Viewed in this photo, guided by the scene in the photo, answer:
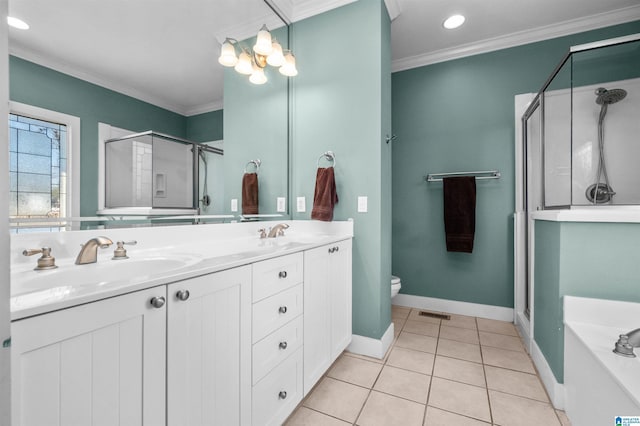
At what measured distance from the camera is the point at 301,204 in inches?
85.0

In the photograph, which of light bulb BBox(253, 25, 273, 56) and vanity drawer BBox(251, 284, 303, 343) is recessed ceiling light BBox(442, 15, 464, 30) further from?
vanity drawer BBox(251, 284, 303, 343)

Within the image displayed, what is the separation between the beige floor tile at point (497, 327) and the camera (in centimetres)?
230

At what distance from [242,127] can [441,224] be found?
2.04 meters

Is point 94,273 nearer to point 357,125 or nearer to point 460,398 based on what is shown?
point 357,125

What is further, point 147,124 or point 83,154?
point 147,124

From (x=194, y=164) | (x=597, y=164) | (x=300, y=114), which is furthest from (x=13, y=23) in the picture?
(x=597, y=164)

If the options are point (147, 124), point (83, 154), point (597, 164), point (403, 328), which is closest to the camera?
point (83, 154)

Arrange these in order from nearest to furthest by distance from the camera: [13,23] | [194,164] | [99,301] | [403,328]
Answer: [99,301], [13,23], [194,164], [403,328]

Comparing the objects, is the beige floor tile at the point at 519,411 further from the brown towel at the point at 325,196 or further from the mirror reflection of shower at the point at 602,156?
the mirror reflection of shower at the point at 602,156

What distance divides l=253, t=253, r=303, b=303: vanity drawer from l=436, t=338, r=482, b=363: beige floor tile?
4.46 ft

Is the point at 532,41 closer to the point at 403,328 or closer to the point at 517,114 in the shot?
the point at 517,114

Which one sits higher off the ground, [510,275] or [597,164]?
[597,164]

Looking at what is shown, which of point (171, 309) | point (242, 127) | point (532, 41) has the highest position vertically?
point (532, 41)

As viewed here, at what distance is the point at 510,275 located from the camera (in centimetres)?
250
